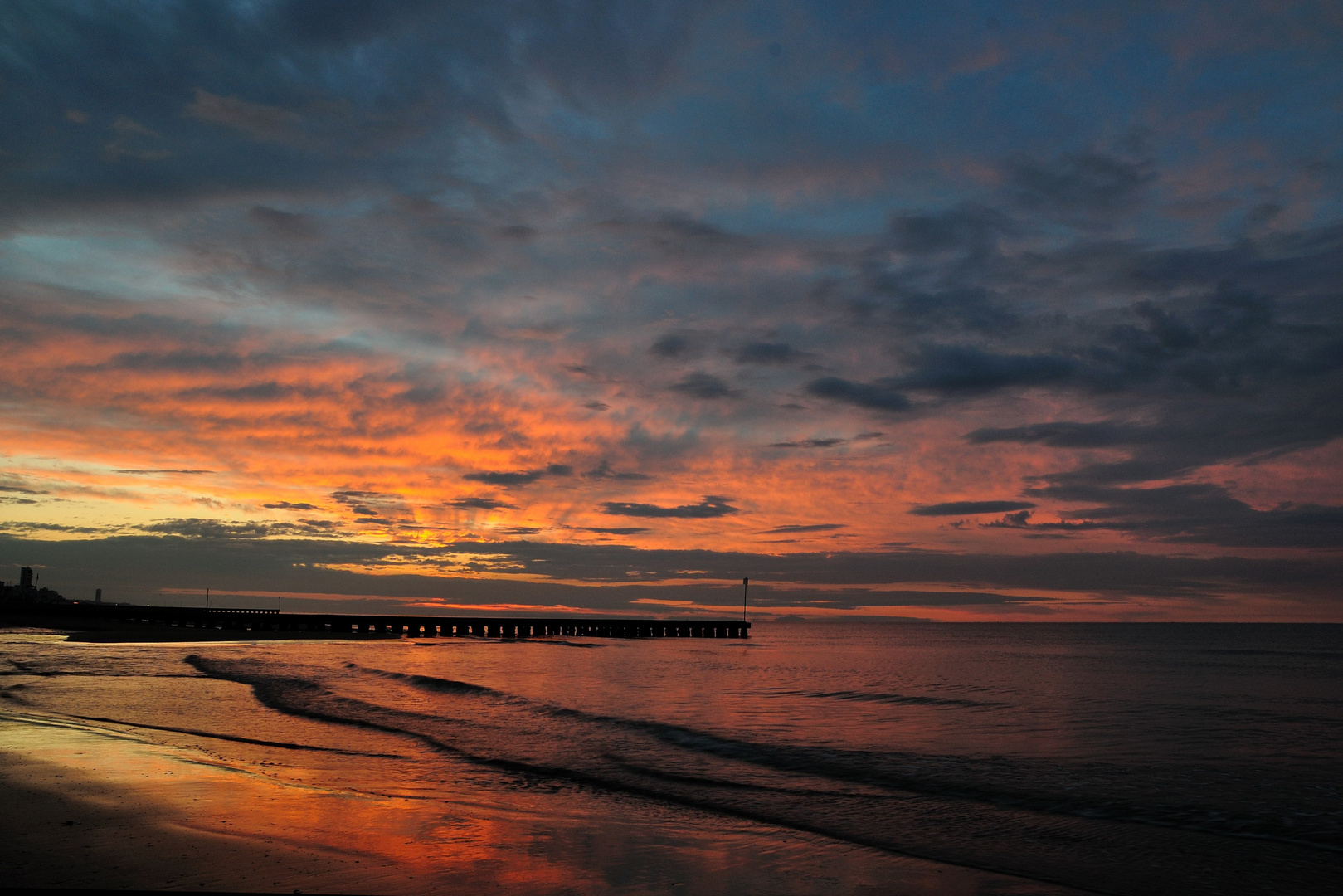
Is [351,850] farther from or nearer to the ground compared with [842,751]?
farther from the ground

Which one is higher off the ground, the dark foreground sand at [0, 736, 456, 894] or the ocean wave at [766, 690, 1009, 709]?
the dark foreground sand at [0, 736, 456, 894]

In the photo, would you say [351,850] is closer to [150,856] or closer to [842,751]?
[150,856]

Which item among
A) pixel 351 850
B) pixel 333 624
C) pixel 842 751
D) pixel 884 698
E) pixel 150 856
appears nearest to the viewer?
pixel 150 856

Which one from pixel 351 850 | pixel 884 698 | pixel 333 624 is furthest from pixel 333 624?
pixel 351 850

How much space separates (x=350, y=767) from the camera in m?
13.3

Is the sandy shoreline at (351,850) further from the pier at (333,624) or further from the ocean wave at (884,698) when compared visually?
the pier at (333,624)

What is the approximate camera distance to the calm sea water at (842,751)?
10.4 metres

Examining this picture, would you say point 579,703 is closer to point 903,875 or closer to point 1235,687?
point 903,875

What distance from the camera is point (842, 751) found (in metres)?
17.2

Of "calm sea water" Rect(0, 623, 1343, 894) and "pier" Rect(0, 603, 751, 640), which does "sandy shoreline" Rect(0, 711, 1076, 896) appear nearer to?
"calm sea water" Rect(0, 623, 1343, 894)

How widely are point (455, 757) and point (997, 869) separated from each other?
993cm

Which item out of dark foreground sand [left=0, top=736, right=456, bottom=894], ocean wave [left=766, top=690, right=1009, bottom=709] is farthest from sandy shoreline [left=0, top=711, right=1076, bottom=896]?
ocean wave [left=766, top=690, right=1009, bottom=709]

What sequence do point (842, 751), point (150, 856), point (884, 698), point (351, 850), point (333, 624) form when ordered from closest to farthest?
point (150, 856)
point (351, 850)
point (842, 751)
point (884, 698)
point (333, 624)

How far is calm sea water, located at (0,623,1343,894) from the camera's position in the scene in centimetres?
1041
